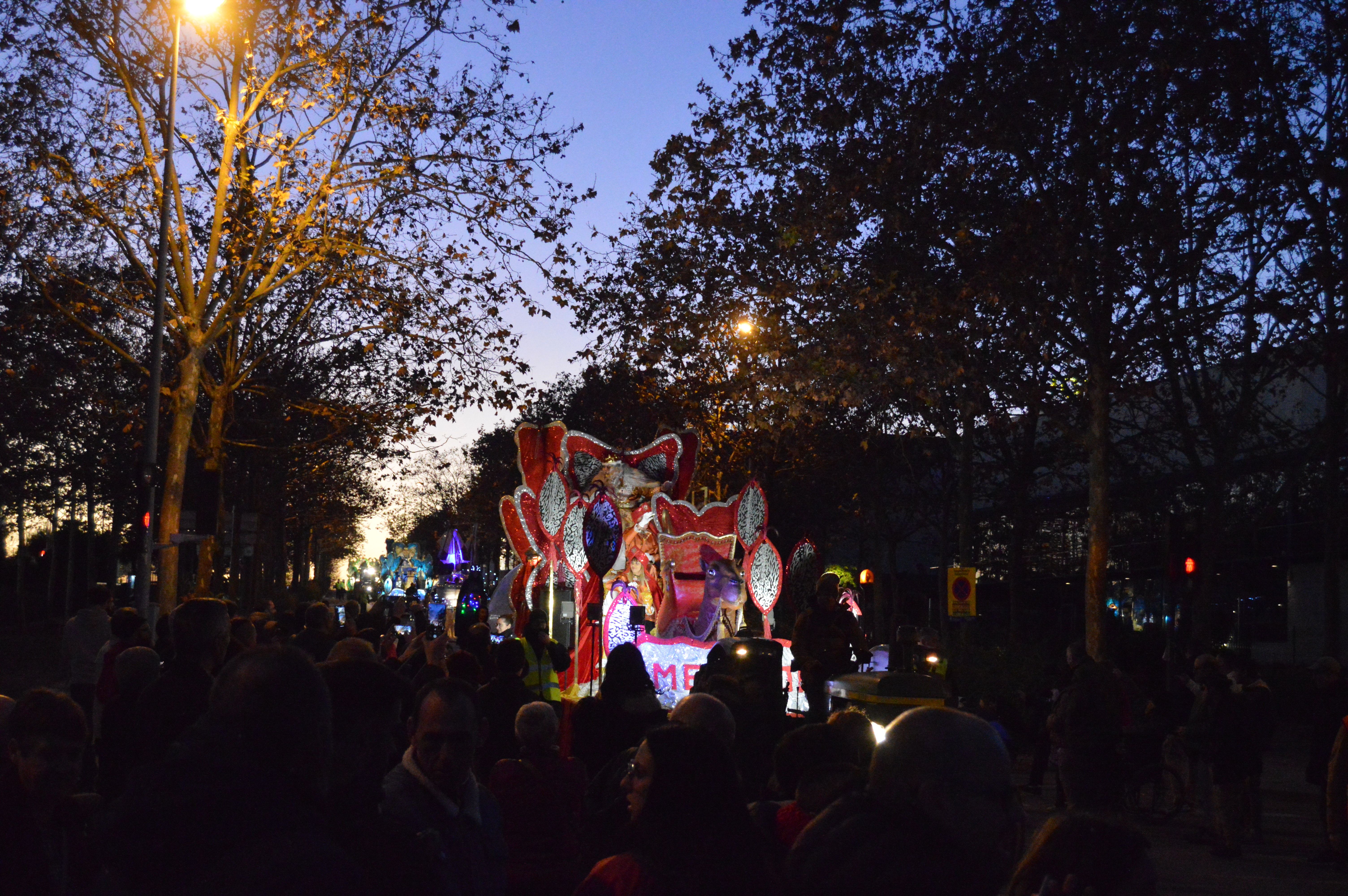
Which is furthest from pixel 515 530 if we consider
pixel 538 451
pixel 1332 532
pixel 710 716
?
pixel 710 716

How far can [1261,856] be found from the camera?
1180 cm

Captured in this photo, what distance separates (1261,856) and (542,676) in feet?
21.7

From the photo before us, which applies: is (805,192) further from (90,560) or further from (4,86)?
(90,560)

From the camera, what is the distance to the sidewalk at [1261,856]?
1011 cm

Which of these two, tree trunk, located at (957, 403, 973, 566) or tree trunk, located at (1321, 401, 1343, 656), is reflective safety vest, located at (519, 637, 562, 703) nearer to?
tree trunk, located at (1321, 401, 1343, 656)

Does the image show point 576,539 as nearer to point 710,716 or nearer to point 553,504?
point 553,504

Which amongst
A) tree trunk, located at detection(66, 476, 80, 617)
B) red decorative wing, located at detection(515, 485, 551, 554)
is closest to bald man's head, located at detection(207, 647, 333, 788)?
red decorative wing, located at detection(515, 485, 551, 554)

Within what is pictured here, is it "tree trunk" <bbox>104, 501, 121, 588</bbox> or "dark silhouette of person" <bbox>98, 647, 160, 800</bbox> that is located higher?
"tree trunk" <bbox>104, 501, 121, 588</bbox>

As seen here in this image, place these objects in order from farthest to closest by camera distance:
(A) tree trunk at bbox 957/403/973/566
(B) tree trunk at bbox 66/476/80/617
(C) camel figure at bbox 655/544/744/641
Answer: (B) tree trunk at bbox 66/476/80/617
(A) tree trunk at bbox 957/403/973/566
(C) camel figure at bbox 655/544/744/641

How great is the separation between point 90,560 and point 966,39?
37.9 meters

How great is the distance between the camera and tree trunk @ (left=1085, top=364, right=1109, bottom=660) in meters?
18.6

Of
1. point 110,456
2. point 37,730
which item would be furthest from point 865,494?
point 37,730

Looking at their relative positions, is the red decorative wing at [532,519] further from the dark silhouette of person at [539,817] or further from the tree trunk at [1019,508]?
the dark silhouette of person at [539,817]

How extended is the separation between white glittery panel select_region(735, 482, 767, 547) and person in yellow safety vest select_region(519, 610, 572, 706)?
9374 millimetres
